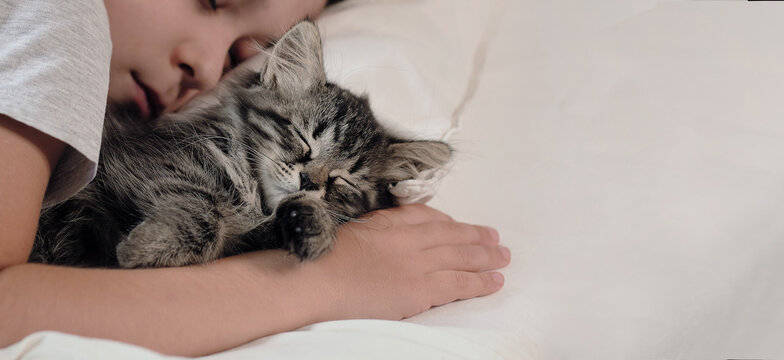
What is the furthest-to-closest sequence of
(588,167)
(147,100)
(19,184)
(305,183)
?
(588,167), (147,100), (305,183), (19,184)

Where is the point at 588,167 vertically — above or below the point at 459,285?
above

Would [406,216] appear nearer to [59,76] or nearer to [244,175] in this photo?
[244,175]

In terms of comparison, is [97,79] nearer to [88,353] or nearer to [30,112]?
[30,112]

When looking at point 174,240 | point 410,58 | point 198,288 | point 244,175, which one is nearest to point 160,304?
point 198,288

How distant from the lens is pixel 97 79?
103 centimetres

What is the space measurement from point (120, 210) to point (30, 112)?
1.10 feet

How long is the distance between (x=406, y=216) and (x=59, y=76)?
78 centimetres

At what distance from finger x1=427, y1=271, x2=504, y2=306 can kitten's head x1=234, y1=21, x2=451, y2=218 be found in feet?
0.80

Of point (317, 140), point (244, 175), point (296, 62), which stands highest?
point (296, 62)

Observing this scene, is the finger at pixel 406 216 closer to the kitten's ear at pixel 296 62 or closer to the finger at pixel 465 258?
the finger at pixel 465 258

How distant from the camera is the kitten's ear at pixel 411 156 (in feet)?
4.74

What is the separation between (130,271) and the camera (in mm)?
960

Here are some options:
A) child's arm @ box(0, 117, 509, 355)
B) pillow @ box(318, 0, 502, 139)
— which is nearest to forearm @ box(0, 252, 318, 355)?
child's arm @ box(0, 117, 509, 355)

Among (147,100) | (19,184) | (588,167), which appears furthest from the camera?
(588,167)
